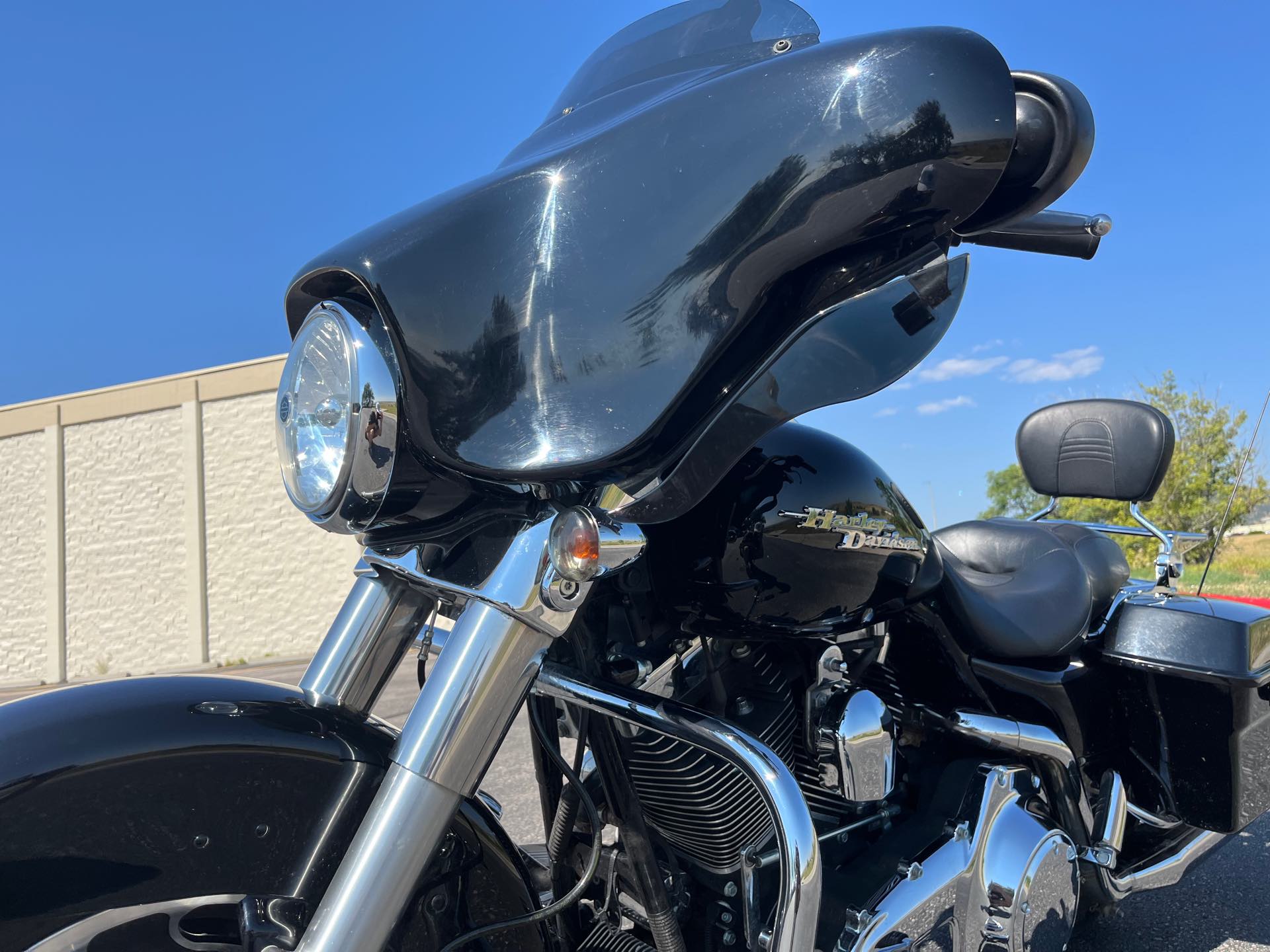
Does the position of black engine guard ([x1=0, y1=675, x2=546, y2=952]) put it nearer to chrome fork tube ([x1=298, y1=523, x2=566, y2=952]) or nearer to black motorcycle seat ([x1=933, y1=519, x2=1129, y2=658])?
chrome fork tube ([x1=298, y1=523, x2=566, y2=952])

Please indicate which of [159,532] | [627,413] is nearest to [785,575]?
[627,413]

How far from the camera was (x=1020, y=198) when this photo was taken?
1122 mm

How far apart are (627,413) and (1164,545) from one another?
5.90 feet

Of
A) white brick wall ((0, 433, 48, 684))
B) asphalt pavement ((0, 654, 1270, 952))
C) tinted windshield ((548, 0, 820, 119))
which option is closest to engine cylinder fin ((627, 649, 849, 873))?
tinted windshield ((548, 0, 820, 119))

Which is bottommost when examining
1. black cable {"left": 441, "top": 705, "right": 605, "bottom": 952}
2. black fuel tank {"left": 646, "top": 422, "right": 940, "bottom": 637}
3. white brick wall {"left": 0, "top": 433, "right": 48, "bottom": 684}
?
white brick wall {"left": 0, "top": 433, "right": 48, "bottom": 684}

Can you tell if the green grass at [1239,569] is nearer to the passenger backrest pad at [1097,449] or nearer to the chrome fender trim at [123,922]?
the passenger backrest pad at [1097,449]

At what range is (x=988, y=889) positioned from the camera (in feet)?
5.16

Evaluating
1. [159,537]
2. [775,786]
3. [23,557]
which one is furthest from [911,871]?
[23,557]

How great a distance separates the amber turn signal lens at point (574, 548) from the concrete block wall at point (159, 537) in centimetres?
1330

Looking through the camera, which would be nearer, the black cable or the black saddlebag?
the black cable

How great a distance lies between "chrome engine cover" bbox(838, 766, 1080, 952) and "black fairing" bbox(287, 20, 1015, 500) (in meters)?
0.91

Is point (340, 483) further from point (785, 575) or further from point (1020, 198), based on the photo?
point (1020, 198)

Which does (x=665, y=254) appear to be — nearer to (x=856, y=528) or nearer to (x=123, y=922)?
(x=856, y=528)

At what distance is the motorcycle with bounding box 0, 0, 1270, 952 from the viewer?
94 cm
